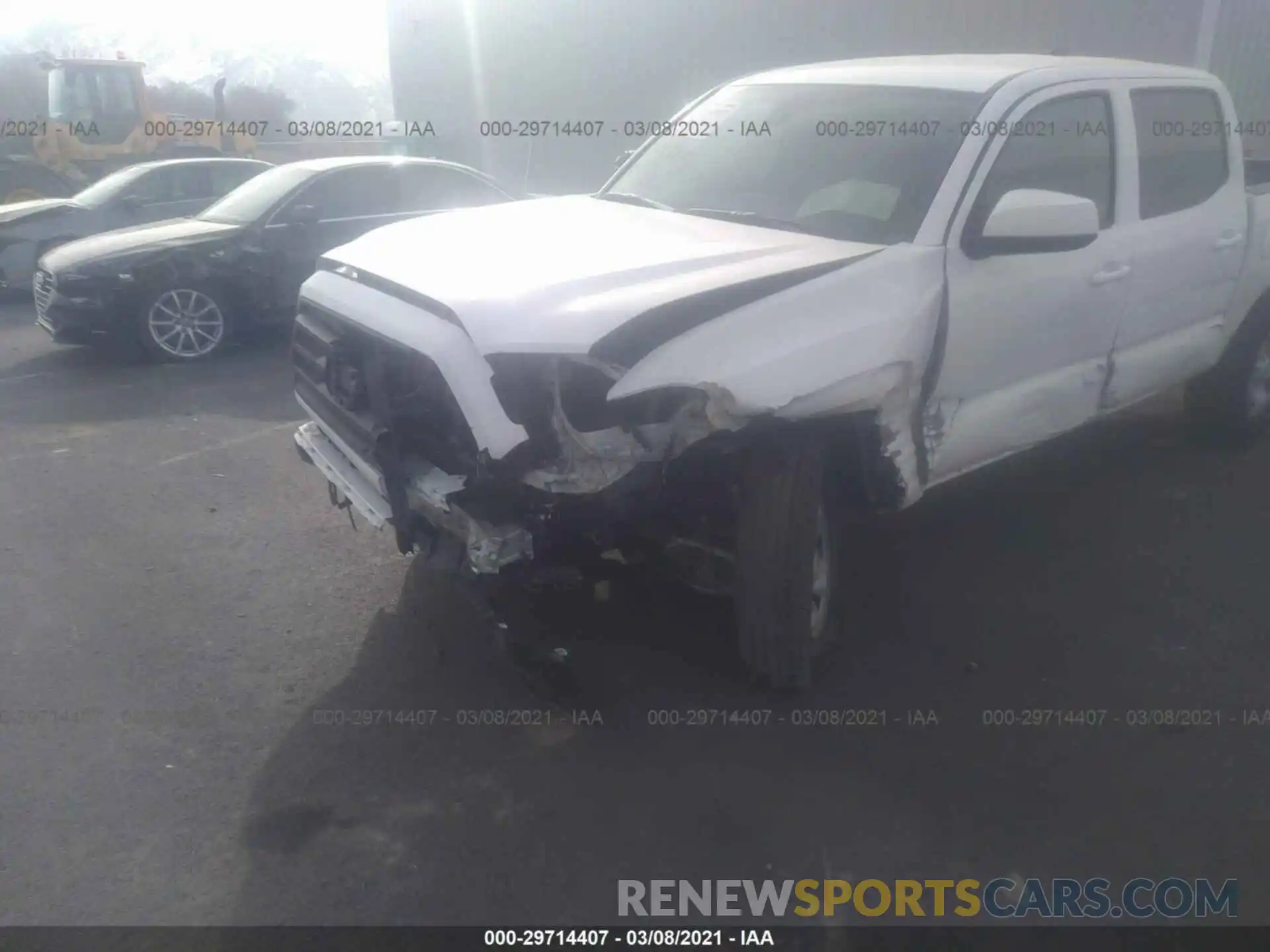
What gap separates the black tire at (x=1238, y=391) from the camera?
18.0 feet

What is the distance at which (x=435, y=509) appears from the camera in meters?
3.07

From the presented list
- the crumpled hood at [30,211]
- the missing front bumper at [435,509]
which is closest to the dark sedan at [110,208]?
the crumpled hood at [30,211]

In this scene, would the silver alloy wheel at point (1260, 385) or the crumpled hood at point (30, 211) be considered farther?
the crumpled hood at point (30, 211)

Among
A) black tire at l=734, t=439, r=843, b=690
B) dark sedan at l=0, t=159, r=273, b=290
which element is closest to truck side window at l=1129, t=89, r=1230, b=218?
black tire at l=734, t=439, r=843, b=690

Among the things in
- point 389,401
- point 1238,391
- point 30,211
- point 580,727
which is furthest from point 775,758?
point 30,211

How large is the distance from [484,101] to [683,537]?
1674 cm

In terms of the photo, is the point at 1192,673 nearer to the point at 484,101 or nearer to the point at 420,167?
the point at 420,167

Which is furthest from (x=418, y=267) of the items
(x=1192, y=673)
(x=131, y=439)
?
(x=131, y=439)

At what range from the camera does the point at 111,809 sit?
116 inches

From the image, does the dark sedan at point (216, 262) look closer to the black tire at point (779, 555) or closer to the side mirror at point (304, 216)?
the side mirror at point (304, 216)

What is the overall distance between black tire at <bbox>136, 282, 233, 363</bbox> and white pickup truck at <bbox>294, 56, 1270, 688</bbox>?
4328 mm

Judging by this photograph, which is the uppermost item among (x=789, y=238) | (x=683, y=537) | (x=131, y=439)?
(x=789, y=238)

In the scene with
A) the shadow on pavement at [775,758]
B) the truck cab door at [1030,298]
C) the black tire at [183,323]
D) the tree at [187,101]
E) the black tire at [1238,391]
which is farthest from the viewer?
the tree at [187,101]

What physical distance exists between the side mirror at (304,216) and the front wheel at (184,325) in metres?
0.81
